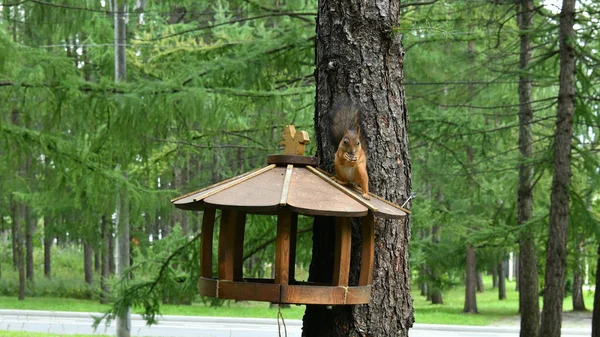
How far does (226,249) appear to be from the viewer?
316 cm

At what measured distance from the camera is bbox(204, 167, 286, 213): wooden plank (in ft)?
9.41

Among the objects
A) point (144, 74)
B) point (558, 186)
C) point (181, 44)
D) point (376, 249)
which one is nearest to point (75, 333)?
point (144, 74)

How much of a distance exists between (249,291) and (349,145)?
0.68m

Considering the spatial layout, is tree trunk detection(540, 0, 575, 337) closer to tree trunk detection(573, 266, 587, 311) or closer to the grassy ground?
the grassy ground

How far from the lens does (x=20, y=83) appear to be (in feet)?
23.5

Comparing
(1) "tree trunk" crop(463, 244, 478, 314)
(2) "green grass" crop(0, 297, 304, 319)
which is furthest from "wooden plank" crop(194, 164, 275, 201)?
(1) "tree trunk" crop(463, 244, 478, 314)

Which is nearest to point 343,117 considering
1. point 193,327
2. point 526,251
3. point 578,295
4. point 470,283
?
point 526,251

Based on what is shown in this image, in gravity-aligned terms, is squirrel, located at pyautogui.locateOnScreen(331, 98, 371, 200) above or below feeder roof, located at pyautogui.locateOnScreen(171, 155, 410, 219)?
above

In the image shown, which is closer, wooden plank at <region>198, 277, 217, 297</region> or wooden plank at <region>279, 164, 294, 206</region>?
wooden plank at <region>279, 164, 294, 206</region>

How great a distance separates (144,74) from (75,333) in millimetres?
5257

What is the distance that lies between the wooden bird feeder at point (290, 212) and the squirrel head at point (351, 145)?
0.13 metres

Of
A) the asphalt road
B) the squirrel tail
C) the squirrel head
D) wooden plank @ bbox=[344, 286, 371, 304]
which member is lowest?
the asphalt road

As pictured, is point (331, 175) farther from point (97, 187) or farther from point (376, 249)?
point (97, 187)

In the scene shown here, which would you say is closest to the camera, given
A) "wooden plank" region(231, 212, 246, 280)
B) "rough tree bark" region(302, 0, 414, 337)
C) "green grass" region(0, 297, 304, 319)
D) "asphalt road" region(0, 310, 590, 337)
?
"rough tree bark" region(302, 0, 414, 337)
